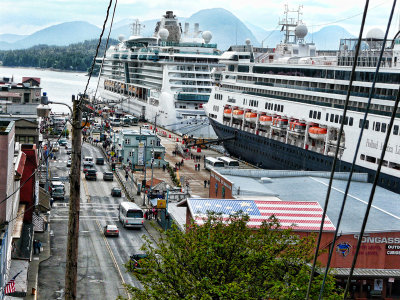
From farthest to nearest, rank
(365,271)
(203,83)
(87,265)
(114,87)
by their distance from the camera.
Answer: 1. (114,87)
2. (203,83)
3. (87,265)
4. (365,271)

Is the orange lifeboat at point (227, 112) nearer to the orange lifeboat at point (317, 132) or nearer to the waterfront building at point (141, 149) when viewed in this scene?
the waterfront building at point (141, 149)

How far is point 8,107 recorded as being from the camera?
6538 centimetres

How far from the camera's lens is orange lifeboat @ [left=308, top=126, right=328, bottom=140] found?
180 ft

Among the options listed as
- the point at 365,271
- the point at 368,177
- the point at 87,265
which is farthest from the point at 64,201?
the point at 365,271

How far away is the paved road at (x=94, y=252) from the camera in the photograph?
90.6 ft

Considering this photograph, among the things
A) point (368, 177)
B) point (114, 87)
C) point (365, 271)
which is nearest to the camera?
point (365, 271)

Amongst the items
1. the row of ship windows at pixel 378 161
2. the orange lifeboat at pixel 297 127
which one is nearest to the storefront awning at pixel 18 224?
the row of ship windows at pixel 378 161

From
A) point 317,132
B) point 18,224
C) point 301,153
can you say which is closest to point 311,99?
point 317,132

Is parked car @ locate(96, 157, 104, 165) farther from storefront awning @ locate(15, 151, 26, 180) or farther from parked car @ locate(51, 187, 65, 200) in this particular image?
storefront awning @ locate(15, 151, 26, 180)

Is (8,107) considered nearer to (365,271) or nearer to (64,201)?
(64,201)

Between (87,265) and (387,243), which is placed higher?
(387,243)

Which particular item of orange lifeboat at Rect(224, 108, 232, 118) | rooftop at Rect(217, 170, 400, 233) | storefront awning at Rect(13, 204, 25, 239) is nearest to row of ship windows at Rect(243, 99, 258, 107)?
orange lifeboat at Rect(224, 108, 232, 118)

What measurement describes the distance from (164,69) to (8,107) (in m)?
45.8

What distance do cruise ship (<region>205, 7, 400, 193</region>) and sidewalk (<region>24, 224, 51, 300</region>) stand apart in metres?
18.3
